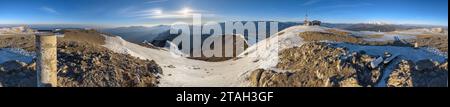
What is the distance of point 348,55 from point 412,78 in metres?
3.88

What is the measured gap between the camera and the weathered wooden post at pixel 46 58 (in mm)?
17375

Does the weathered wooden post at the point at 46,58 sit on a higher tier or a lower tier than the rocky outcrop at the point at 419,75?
higher

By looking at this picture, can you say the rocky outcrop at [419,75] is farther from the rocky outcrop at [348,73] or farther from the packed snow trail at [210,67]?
the packed snow trail at [210,67]

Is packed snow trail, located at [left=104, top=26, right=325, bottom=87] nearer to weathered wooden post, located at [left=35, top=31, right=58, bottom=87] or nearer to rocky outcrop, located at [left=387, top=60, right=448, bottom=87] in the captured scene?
rocky outcrop, located at [left=387, top=60, right=448, bottom=87]

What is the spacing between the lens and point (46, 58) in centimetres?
1764

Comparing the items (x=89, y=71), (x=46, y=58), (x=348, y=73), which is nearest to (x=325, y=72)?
(x=348, y=73)

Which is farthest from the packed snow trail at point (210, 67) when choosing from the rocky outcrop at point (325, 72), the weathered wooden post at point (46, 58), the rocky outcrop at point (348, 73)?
the weathered wooden post at point (46, 58)

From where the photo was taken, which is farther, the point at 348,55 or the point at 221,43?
the point at 221,43

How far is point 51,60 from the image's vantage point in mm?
17812

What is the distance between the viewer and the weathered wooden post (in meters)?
17.4
